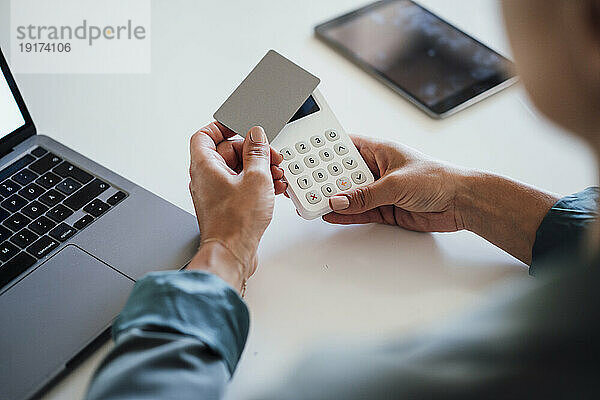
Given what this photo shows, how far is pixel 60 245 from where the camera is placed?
67 cm

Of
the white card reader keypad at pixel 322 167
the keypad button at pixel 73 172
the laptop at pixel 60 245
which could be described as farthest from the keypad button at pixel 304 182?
the keypad button at pixel 73 172

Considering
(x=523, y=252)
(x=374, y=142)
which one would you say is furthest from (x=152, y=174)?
(x=523, y=252)

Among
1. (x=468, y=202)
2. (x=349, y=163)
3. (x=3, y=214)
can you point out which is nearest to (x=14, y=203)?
(x=3, y=214)

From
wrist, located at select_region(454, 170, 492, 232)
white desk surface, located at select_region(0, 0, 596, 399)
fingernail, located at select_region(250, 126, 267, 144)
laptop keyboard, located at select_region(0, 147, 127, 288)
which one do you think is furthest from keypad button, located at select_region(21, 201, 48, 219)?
wrist, located at select_region(454, 170, 492, 232)

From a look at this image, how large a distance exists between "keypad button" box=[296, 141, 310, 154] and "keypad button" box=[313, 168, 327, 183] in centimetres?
3

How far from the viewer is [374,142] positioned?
780 mm

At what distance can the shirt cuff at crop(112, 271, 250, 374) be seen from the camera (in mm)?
521

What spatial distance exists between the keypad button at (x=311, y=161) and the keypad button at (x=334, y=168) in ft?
0.05

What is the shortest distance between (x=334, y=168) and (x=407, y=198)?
86 mm

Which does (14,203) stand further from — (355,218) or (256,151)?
(355,218)

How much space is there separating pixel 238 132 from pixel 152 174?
135 mm

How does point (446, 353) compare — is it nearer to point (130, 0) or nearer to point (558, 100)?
point (558, 100)

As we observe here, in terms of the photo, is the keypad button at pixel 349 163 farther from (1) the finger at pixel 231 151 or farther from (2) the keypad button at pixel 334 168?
(1) the finger at pixel 231 151

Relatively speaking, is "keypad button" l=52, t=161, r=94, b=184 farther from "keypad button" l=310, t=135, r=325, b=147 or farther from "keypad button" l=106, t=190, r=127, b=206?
"keypad button" l=310, t=135, r=325, b=147
